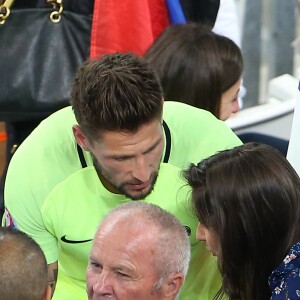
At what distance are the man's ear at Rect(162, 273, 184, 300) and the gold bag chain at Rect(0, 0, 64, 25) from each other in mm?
1174

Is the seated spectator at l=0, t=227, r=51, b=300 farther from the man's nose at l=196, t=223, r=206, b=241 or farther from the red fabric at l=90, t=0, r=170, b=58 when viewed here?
the red fabric at l=90, t=0, r=170, b=58

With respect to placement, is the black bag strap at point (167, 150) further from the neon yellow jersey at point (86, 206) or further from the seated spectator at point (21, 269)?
the seated spectator at point (21, 269)

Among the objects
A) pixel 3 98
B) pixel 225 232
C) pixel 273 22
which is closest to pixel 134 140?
pixel 225 232

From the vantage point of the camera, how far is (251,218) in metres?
2.64

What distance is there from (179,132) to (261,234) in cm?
47

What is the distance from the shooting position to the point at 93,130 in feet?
9.12

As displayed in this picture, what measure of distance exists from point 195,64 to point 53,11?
538mm

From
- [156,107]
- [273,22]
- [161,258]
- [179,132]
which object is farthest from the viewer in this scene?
[273,22]

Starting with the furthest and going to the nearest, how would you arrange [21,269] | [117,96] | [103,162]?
[103,162] → [117,96] → [21,269]

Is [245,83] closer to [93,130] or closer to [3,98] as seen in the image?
[3,98]

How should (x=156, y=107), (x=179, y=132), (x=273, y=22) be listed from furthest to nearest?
1. (x=273, y=22)
2. (x=179, y=132)
3. (x=156, y=107)

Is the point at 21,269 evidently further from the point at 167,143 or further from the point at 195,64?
the point at 195,64

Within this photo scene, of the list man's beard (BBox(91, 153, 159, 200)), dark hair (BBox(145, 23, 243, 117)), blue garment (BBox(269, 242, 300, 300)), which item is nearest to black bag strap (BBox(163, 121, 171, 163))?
man's beard (BBox(91, 153, 159, 200))

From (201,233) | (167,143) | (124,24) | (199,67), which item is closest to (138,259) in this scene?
(201,233)
